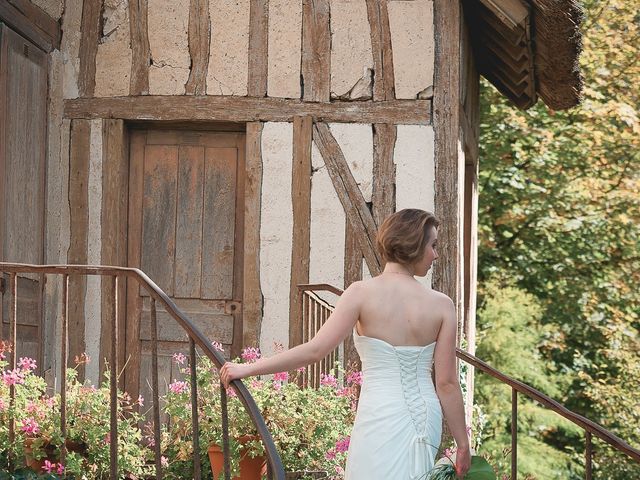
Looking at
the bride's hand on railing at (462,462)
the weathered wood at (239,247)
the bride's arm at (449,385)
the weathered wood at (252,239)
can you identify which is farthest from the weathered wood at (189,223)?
the bride's hand on railing at (462,462)

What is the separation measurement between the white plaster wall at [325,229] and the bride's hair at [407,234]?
3.64 metres

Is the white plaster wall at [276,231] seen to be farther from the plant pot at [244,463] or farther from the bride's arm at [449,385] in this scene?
the bride's arm at [449,385]

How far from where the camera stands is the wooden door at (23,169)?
7.08 m

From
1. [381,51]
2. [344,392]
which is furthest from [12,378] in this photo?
[381,51]

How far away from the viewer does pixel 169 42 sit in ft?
26.4

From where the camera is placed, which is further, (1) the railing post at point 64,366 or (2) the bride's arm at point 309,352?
(1) the railing post at point 64,366

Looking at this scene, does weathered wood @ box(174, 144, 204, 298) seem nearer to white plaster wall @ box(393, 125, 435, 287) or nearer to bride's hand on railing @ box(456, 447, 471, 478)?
white plaster wall @ box(393, 125, 435, 287)

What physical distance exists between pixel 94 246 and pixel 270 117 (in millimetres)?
1462

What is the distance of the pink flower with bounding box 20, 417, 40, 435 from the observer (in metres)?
4.91

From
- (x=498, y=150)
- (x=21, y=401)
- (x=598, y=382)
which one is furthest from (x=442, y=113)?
(x=598, y=382)

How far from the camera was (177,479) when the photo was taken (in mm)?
5617

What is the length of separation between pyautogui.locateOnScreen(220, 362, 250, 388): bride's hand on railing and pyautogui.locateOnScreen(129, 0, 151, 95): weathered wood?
4228mm

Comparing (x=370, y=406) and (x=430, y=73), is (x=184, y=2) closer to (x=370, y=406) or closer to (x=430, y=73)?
(x=430, y=73)

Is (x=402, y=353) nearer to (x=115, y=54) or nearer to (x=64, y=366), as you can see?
(x=64, y=366)
